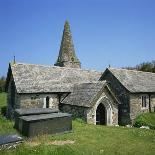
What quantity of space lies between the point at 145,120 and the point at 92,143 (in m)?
14.2

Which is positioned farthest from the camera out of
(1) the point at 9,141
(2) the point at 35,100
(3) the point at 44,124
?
(2) the point at 35,100

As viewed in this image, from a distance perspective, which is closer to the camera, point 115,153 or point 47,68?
point 115,153

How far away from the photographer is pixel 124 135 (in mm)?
17688

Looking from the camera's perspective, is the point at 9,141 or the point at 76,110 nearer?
the point at 9,141

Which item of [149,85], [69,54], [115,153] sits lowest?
[115,153]

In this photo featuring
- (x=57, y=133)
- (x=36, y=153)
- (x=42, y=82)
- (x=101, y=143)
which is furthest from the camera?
(x=42, y=82)

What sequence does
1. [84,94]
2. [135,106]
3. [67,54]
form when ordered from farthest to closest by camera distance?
[67,54]
[135,106]
[84,94]

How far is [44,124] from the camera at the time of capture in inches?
654

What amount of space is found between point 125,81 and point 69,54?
1578 cm

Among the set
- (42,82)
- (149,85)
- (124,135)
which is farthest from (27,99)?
(149,85)

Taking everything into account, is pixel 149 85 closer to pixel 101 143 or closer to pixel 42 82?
pixel 42 82

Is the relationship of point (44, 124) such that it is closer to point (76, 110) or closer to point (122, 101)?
point (76, 110)

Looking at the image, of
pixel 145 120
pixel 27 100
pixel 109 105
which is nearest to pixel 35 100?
pixel 27 100

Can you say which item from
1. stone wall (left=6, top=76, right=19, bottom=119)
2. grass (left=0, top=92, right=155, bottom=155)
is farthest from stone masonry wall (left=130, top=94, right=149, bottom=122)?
stone wall (left=6, top=76, right=19, bottom=119)
